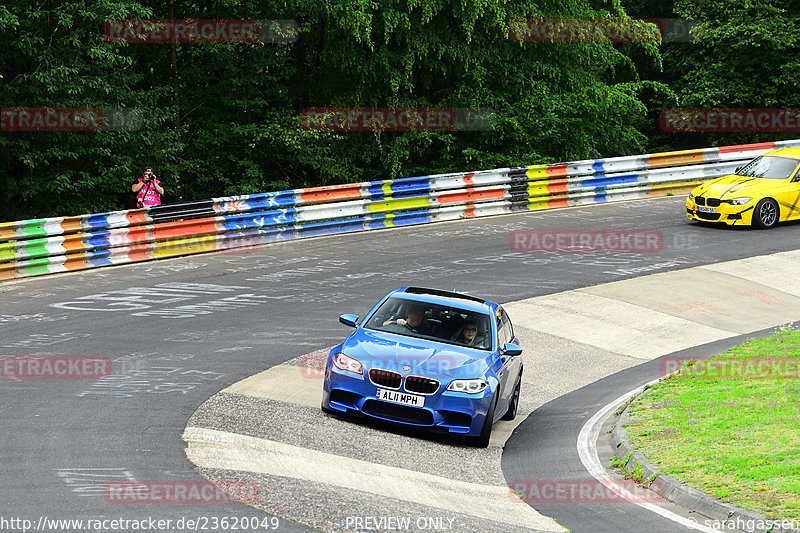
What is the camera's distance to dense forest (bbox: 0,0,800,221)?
71.8 feet

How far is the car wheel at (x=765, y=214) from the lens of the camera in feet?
76.7

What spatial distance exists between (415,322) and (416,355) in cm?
91

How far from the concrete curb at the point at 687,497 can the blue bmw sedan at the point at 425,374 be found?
1.48m

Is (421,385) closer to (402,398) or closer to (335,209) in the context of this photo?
(402,398)

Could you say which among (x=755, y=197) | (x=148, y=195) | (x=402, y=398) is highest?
(x=148, y=195)

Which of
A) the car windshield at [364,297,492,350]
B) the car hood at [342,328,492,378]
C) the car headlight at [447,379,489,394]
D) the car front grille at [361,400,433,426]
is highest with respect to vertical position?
the car windshield at [364,297,492,350]

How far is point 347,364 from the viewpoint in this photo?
10781 mm

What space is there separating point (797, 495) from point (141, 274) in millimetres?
13006

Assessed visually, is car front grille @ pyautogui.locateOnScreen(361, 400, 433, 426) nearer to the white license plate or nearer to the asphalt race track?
the white license plate

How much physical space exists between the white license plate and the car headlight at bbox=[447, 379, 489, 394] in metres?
0.34

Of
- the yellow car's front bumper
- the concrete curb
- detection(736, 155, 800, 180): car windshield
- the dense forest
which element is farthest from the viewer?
detection(736, 155, 800, 180): car windshield

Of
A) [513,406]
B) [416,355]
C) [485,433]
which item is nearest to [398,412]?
[416,355]

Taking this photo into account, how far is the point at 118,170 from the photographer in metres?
22.4

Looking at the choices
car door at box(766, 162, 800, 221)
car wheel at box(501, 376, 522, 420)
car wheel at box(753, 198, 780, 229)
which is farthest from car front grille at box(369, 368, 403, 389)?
car door at box(766, 162, 800, 221)
